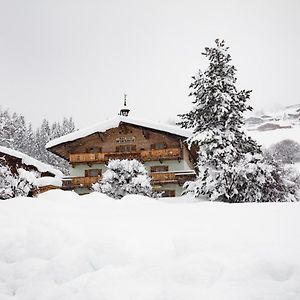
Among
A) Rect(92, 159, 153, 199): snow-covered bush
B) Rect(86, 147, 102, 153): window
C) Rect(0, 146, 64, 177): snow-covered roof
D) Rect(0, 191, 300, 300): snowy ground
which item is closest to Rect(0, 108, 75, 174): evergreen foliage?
Rect(0, 146, 64, 177): snow-covered roof

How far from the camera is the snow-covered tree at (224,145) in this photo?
1859cm

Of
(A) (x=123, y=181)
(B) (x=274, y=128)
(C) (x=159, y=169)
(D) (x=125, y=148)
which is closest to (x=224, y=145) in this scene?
(A) (x=123, y=181)

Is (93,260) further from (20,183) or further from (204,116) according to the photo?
(20,183)

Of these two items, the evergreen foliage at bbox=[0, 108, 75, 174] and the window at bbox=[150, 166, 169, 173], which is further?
the evergreen foliage at bbox=[0, 108, 75, 174]

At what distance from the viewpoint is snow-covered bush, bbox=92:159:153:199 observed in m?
22.4

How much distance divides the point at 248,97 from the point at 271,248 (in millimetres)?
16627

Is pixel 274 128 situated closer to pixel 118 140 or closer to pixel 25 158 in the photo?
pixel 118 140

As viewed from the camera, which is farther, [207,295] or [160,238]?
[160,238]

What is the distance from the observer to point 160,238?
6789mm

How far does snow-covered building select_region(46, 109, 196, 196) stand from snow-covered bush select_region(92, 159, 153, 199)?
26.3 ft

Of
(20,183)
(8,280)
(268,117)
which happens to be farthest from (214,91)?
(268,117)

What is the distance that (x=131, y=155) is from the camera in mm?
32969

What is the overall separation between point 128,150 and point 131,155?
5.16 feet

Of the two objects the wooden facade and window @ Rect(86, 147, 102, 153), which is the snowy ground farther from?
window @ Rect(86, 147, 102, 153)
